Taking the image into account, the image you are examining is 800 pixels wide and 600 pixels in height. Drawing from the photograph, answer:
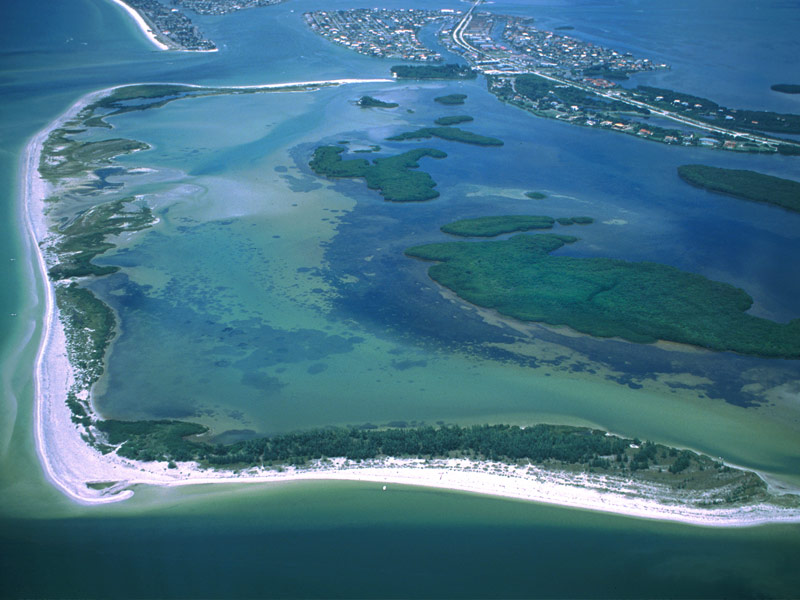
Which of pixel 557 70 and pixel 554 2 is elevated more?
pixel 554 2

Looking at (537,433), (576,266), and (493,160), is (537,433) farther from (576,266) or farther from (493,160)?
(493,160)

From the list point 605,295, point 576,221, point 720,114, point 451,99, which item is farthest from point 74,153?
point 720,114

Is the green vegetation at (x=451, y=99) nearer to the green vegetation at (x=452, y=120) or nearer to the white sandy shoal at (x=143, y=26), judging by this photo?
the green vegetation at (x=452, y=120)

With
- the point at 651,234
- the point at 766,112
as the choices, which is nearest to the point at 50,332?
the point at 651,234

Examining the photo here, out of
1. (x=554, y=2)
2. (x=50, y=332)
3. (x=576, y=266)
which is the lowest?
(x=50, y=332)

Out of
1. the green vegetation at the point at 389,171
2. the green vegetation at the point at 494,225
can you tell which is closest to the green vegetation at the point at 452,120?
the green vegetation at the point at 389,171
